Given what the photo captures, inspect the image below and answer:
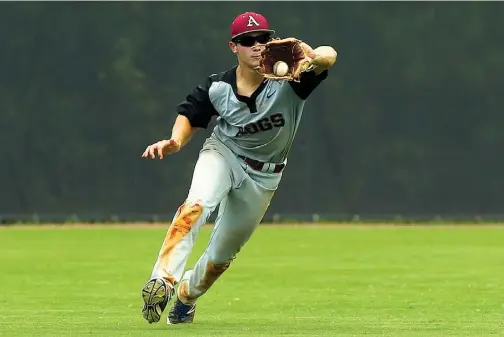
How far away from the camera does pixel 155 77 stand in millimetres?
17125

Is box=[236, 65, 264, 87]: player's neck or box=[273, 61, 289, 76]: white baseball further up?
box=[273, 61, 289, 76]: white baseball

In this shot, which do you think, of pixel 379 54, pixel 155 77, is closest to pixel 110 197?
pixel 155 77

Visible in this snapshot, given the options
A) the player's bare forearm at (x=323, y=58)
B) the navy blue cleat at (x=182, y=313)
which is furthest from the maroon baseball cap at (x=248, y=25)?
the navy blue cleat at (x=182, y=313)

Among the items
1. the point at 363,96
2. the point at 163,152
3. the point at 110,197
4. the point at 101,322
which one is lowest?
the point at 110,197

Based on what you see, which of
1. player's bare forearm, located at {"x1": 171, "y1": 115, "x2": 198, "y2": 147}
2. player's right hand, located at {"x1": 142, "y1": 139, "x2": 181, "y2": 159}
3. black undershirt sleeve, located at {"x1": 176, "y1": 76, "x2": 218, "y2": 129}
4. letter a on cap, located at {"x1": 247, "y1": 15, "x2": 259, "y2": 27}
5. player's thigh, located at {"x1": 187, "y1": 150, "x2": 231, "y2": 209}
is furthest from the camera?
black undershirt sleeve, located at {"x1": 176, "y1": 76, "x2": 218, "y2": 129}

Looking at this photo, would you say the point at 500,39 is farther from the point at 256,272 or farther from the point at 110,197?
the point at 256,272

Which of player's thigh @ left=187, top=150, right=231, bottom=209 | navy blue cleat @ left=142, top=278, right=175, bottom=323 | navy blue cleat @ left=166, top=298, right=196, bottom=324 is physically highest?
player's thigh @ left=187, top=150, right=231, bottom=209

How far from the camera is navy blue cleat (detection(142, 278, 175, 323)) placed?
19.1 feet

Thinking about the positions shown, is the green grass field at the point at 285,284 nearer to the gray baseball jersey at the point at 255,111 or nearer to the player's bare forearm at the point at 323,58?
the gray baseball jersey at the point at 255,111

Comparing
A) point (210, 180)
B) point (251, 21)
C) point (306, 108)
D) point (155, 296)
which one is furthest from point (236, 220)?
point (306, 108)

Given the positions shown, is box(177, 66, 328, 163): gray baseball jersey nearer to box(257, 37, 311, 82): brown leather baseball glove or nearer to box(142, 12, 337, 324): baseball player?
box(142, 12, 337, 324): baseball player

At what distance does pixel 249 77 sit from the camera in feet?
23.0

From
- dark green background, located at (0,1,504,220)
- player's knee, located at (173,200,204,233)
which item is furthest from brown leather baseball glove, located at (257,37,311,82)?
dark green background, located at (0,1,504,220)

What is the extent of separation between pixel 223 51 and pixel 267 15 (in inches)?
32.0
